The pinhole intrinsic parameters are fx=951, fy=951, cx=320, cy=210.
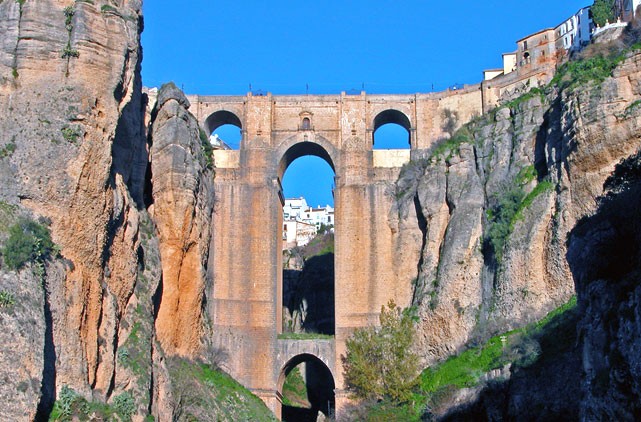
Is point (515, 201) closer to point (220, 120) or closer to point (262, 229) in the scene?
point (262, 229)

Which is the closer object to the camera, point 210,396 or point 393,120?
point 210,396

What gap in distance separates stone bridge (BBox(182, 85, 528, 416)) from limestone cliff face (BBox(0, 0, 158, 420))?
1503cm

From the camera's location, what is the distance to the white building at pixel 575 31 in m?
43.9

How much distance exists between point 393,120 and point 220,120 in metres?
8.65

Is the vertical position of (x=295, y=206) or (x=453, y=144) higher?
Result: (x=295, y=206)

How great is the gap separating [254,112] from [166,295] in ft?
40.9

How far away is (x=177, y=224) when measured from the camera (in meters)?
36.4

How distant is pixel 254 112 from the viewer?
45.2m

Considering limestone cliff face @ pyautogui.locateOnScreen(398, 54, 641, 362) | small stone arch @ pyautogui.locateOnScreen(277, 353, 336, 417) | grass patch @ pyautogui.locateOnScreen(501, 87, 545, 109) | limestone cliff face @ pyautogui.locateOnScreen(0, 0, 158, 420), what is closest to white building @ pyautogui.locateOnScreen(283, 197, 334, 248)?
small stone arch @ pyautogui.locateOnScreen(277, 353, 336, 417)

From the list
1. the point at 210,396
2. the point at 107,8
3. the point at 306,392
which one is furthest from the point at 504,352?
the point at 306,392

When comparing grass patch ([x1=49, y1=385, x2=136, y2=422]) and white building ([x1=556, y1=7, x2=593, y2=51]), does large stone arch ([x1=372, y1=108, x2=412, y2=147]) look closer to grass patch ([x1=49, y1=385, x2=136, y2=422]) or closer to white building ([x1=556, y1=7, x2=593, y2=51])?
white building ([x1=556, y1=7, x2=593, y2=51])

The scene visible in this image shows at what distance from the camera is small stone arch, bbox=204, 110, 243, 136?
4578 cm

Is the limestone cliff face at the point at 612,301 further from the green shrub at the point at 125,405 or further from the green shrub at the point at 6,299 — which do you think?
the green shrub at the point at 6,299

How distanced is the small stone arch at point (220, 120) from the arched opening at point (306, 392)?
12.5 metres
